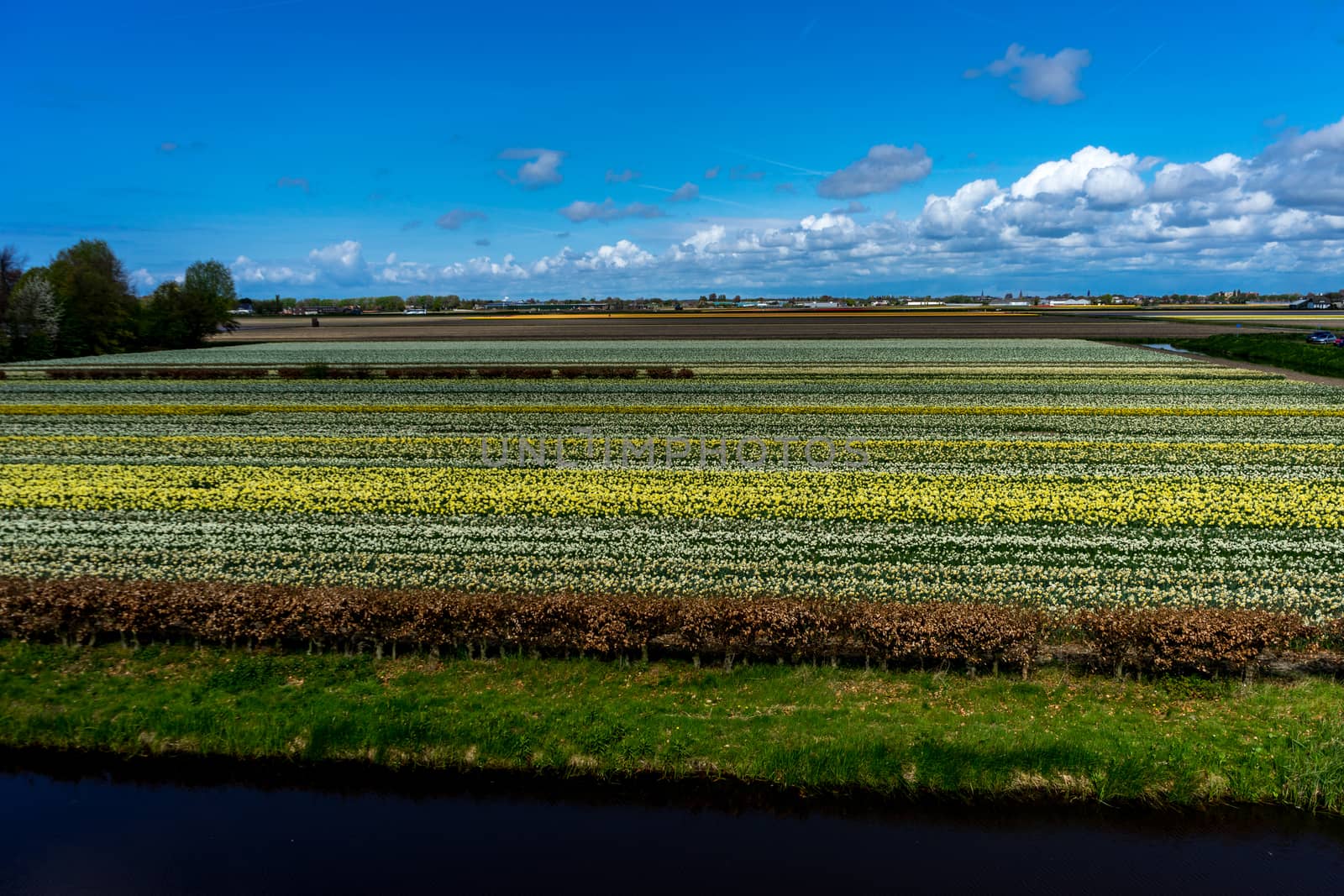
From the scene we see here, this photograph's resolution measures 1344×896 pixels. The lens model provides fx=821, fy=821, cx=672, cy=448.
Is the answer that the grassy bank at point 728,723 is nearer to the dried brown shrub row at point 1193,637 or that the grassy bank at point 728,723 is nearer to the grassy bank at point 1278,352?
the dried brown shrub row at point 1193,637

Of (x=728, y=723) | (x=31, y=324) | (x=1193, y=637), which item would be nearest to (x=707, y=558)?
(x=728, y=723)

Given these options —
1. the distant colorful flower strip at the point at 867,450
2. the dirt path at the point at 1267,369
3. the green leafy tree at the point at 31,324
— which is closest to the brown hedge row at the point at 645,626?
the distant colorful flower strip at the point at 867,450

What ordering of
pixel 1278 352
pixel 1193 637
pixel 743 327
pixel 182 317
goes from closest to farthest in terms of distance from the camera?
pixel 1193 637
pixel 1278 352
pixel 182 317
pixel 743 327

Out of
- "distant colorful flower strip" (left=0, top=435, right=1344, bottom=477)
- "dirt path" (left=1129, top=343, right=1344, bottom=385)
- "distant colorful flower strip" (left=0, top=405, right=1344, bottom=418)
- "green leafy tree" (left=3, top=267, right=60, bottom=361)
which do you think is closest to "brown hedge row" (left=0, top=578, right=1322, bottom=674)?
"distant colorful flower strip" (left=0, top=435, right=1344, bottom=477)

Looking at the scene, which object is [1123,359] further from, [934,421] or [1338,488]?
[1338,488]

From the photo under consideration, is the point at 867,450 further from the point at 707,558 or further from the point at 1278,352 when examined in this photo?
the point at 1278,352

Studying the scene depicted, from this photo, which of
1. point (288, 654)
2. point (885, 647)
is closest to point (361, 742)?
point (288, 654)
